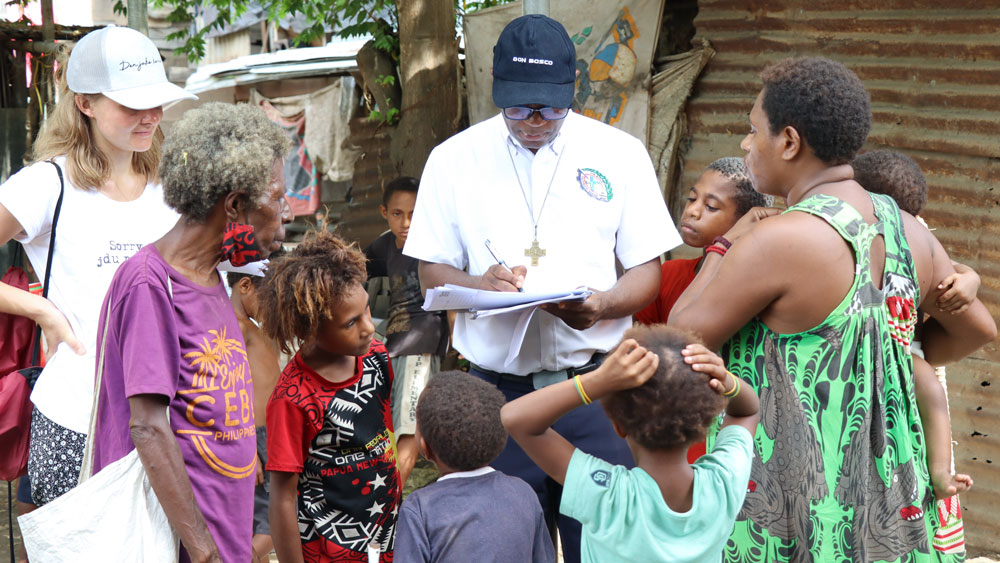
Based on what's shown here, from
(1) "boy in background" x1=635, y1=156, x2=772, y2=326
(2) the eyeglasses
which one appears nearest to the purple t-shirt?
(2) the eyeglasses

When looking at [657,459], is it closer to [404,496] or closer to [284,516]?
[284,516]

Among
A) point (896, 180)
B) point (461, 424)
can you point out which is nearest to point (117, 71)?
point (461, 424)

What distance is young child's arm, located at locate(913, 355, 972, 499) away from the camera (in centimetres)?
261

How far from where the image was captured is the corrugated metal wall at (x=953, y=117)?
5.08 metres

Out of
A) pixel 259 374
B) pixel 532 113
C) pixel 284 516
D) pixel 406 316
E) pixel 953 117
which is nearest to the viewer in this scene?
pixel 284 516

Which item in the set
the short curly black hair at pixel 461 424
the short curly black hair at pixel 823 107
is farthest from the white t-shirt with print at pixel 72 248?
the short curly black hair at pixel 823 107

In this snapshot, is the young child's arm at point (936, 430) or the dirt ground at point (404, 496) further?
the dirt ground at point (404, 496)

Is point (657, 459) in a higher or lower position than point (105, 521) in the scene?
higher

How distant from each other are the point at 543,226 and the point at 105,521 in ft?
5.15

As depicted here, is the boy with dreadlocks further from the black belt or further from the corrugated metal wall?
the corrugated metal wall

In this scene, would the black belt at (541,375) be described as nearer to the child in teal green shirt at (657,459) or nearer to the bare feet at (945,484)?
the child in teal green shirt at (657,459)

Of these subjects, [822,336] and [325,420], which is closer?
[822,336]

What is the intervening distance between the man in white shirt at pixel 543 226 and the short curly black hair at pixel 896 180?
65 cm

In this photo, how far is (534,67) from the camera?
123 inches
